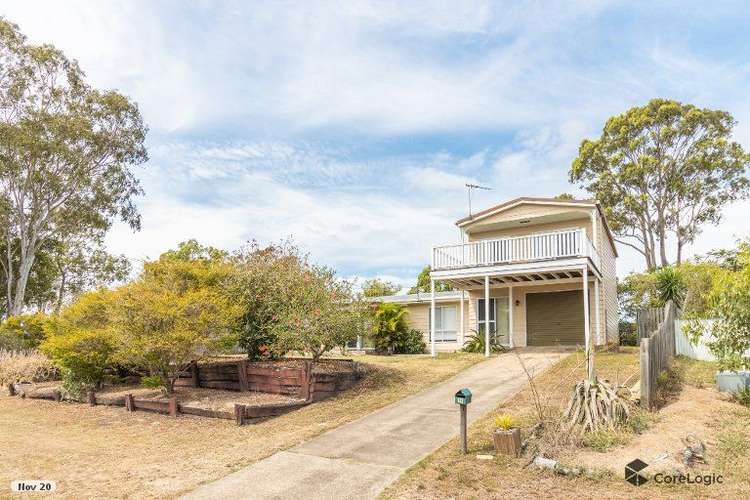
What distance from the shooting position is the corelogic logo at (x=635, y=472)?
6117mm

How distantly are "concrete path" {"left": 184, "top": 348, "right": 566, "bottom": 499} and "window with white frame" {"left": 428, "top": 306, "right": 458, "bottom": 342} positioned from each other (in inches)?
462

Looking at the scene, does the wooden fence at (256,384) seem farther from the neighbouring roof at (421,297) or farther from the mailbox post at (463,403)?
the neighbouring roof at (421,297)

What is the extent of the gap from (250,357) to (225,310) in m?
2.41

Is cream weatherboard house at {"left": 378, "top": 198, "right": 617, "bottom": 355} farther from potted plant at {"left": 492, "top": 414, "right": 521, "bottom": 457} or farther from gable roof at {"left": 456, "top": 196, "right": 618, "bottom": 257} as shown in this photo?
potted plant at {"left": 492, "top": 414, "right": 521, "bottom": 457}

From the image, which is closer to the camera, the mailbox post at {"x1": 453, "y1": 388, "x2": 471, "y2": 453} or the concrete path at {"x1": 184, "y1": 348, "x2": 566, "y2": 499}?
the concrete path at {"x1": 184, "y1": 348, "x2": 566, "y2": 499}

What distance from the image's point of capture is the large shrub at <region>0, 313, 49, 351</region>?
19469 mm

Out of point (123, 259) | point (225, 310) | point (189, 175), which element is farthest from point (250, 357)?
point (123, 259)

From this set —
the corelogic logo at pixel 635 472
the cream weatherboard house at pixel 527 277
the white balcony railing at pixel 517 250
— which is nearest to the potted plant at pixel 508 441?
the corelogic logo at pixel 635 472

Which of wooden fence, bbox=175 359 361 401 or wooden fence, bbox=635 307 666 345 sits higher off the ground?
wooden fence, bbox=635 307 666 345

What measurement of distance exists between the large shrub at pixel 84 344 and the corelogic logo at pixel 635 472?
37.0 ft

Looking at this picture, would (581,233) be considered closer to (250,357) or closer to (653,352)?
(653,352)

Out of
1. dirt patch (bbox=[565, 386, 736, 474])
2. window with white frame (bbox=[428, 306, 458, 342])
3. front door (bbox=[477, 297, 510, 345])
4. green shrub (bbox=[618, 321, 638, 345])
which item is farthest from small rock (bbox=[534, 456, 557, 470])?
green shrub (bbox=[618, 321, 638, 345])

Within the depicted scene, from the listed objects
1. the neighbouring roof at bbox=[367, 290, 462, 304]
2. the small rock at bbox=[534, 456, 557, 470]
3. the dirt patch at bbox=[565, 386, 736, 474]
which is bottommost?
the small rock at bbox=[534, 456, 557, 470]

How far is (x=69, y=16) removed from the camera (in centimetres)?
1173
